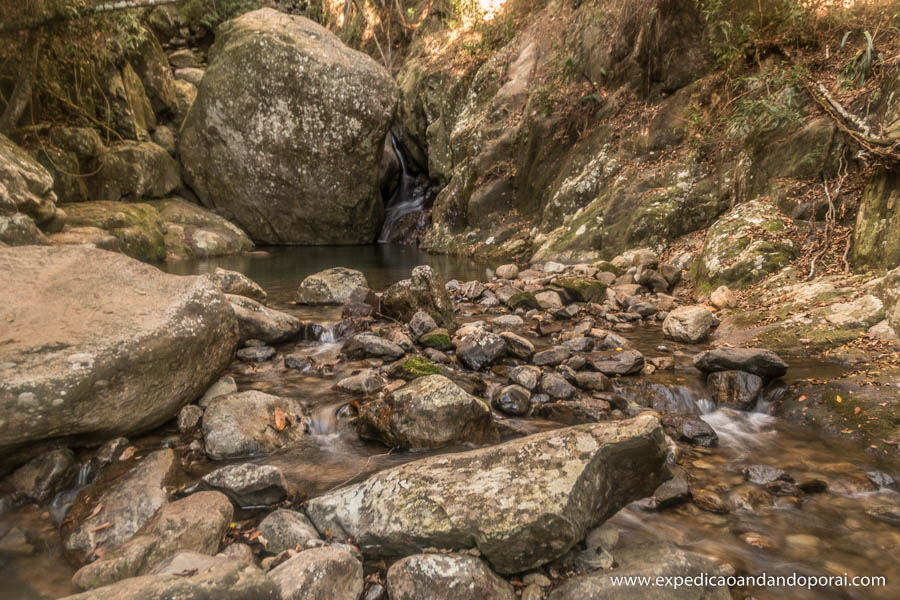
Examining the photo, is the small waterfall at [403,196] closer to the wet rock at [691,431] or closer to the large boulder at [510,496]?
the wet rock at [691,431]

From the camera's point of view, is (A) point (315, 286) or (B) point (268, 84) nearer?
(A) point (315, 286)

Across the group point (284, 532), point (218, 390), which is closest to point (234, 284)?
point (218, 390)

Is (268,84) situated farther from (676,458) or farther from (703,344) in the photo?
(676,458)

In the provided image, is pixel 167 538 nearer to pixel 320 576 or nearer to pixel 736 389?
pixel 320 576

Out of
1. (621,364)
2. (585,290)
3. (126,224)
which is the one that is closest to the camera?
(621,364)

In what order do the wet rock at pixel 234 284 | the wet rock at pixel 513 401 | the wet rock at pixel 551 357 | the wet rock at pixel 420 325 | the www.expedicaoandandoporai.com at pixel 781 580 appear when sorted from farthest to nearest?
the wet rock at pixel 234 284
the wet rock at pixel 420 325
the wet rock at pixel 551 357
the wet rock at pixel 513 401
the www.expedicaoandandoporai.com at pixel 781 580

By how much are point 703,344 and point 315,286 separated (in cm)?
559

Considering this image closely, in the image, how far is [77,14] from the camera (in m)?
9.87

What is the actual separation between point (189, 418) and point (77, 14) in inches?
433

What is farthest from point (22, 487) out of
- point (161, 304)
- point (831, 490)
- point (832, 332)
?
point (832, 332)

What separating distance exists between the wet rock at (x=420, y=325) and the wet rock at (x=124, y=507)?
2881 millimetres

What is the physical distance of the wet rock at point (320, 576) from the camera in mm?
1808

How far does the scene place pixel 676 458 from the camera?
3.19 meters

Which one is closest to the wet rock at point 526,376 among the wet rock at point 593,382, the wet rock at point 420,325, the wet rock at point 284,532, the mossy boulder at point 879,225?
the wet rock at point 593,382
